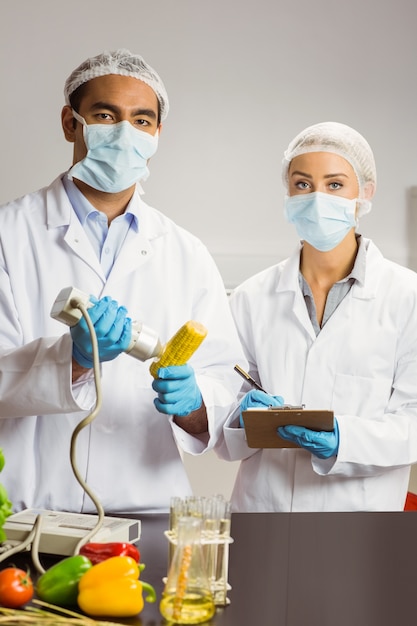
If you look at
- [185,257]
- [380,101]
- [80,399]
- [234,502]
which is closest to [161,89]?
[185,257]

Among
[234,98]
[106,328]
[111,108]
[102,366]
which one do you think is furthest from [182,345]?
[234,98]

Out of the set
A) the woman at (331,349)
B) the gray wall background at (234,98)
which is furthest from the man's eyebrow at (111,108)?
the gray wall background at (234,98)

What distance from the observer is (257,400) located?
196 cm

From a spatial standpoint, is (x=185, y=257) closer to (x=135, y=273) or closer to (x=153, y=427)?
(x=135, y=273)

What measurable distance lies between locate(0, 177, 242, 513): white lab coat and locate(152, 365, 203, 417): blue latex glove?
0.26 feet

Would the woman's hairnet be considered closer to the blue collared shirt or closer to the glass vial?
the blue collared shirt

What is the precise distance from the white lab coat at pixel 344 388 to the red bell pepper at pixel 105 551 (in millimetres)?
890

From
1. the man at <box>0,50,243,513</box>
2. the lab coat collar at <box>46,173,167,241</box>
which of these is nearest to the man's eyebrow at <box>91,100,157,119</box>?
the man at <box>0,50,243,513</box>

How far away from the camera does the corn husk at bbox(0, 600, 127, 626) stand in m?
0.88

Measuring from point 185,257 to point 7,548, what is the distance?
901 millimetres

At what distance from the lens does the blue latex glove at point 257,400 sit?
1.95 meters

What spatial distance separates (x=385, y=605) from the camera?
1.07 m

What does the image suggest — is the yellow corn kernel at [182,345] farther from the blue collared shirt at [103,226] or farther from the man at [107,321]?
the blue collared shirt at [103,226]

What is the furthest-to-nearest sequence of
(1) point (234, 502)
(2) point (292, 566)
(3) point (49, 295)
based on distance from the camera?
(1) point (234, 502) < (3) point (49, 295) < (2) point (292, 566)
